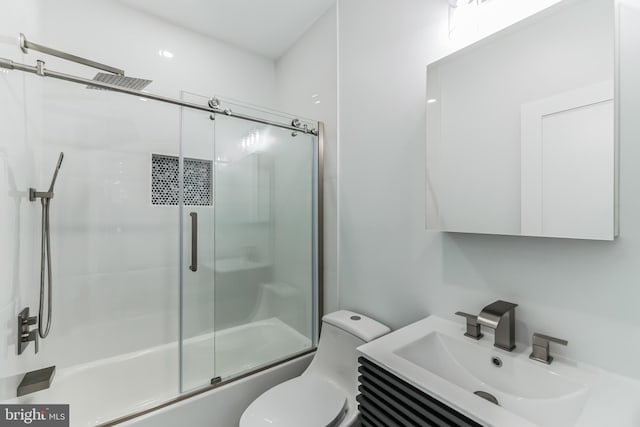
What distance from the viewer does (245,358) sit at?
1.62 meters

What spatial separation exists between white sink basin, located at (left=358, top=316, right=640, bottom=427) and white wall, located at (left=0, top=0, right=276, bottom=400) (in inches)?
69.0

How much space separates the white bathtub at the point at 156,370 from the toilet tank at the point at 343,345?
1.28 feet

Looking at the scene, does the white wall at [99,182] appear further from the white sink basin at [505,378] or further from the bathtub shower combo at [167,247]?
the white sink basin at [505,378]

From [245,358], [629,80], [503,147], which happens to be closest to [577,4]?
[629,80]

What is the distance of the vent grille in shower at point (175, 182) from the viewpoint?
5.10 ft

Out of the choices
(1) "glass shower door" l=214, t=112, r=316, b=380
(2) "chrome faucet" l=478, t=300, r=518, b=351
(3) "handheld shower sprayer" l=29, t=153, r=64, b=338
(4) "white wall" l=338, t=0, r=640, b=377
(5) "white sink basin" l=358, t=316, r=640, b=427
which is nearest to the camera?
(5) "white sink basin" l=358, t=316, r=640, b=427

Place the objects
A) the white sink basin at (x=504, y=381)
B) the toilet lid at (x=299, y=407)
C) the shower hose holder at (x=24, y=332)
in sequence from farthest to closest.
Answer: the shower hose holder at (x=24, y=332)
the toilet lid at (x=299, y=407)
the white sink basin at (x=504, y=381)

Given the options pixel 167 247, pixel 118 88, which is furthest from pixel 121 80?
pixel 167 247

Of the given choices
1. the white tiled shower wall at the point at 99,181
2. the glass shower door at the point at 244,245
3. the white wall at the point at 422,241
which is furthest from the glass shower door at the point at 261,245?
the white tiled shower wall at the point at 99,181

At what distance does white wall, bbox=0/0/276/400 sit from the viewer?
4.75ft

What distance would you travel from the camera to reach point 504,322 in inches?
35.3

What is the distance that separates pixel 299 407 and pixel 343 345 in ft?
1.20

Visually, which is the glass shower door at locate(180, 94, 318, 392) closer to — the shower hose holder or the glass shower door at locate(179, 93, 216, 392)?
the glass shower door at locate(179, 93, 216, 392)

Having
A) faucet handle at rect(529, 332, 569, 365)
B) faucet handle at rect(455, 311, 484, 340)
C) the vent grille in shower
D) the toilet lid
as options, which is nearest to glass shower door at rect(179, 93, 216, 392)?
the vent grille in shower
